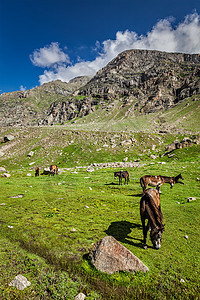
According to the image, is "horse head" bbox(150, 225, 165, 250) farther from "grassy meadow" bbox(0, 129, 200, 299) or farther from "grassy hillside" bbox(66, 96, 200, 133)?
"grassy hillside" bbox(66, 96, 200, 133)

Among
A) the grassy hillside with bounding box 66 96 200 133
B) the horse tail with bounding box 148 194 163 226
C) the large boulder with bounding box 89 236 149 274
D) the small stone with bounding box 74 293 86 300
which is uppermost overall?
the grassy hillside with bounding box 66 96 200 133

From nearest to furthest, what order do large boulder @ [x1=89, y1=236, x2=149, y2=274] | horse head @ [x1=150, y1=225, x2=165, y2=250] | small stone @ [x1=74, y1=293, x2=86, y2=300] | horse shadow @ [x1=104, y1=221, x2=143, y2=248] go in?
small stone @ [x1=74, y1=293, x2=86, y2=300] < large boulder @ [x1=89, y1=236, x2=149, y2=274] < horse head @ [x1=150, y1=225, x2=165, y2=250] < horse shadow @ [x1=104, y1=221, x2=143, y2=248]

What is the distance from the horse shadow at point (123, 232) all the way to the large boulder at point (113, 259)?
5.86ft

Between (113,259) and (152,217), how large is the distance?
9.78ft

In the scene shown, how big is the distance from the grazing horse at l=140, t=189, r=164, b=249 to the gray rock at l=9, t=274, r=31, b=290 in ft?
17.3

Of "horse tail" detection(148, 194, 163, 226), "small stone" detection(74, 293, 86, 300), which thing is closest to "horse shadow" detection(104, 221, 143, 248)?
"horse tail" detection(148, 194, 163, 226)

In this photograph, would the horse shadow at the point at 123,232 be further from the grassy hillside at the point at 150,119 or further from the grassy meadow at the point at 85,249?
the grassy hillside at the point at 150,119

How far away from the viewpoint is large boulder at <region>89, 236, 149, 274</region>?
17.5 feet

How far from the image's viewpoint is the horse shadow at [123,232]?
24.0 ft

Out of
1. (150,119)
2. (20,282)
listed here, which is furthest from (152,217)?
(150,119)

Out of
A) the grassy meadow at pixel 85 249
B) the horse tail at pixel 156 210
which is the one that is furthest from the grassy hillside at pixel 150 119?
the horse tail at pixel 156 210

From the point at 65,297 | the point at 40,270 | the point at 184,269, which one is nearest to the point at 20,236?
the point at 40,270

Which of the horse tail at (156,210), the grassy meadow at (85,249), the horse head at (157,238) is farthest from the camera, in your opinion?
the horse tail at (156,210)

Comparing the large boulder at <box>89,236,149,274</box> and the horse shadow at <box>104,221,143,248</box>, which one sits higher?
the large boulder at <box>89,236,149,274</box>
